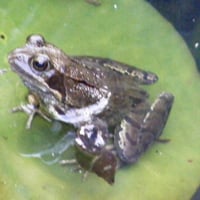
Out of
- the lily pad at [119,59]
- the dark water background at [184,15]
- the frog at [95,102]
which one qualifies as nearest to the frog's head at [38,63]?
the frog at [95,102]

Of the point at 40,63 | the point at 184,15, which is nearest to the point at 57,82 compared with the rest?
the point at 40,63

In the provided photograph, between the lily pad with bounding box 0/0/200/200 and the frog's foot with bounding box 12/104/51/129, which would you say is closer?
the lily pad with bounding box 0/0/200/200

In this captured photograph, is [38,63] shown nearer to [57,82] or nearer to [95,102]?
[57,82]

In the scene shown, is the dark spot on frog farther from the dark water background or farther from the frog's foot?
the dark water background

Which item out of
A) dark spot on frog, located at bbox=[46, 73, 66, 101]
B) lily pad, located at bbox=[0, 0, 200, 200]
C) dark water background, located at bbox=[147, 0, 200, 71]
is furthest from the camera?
dark water background, located at bbox=[147, 0, 200, 71]

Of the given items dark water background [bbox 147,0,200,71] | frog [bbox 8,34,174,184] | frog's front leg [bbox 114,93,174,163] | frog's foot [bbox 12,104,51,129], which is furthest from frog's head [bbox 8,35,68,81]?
dark water background [bbox 147,0,200,71]

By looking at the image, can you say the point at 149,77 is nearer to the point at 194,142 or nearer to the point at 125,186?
the point at 194,142

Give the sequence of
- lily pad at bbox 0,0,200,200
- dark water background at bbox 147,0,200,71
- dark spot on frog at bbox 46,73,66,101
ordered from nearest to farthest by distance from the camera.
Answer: lily pad at bbox 0,0,200,200
dark spot on frog at bbox 46,73,66,101
dark water background at bbox 147,0,200,71

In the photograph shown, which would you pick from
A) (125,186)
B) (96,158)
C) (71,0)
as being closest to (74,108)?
(96,158)
